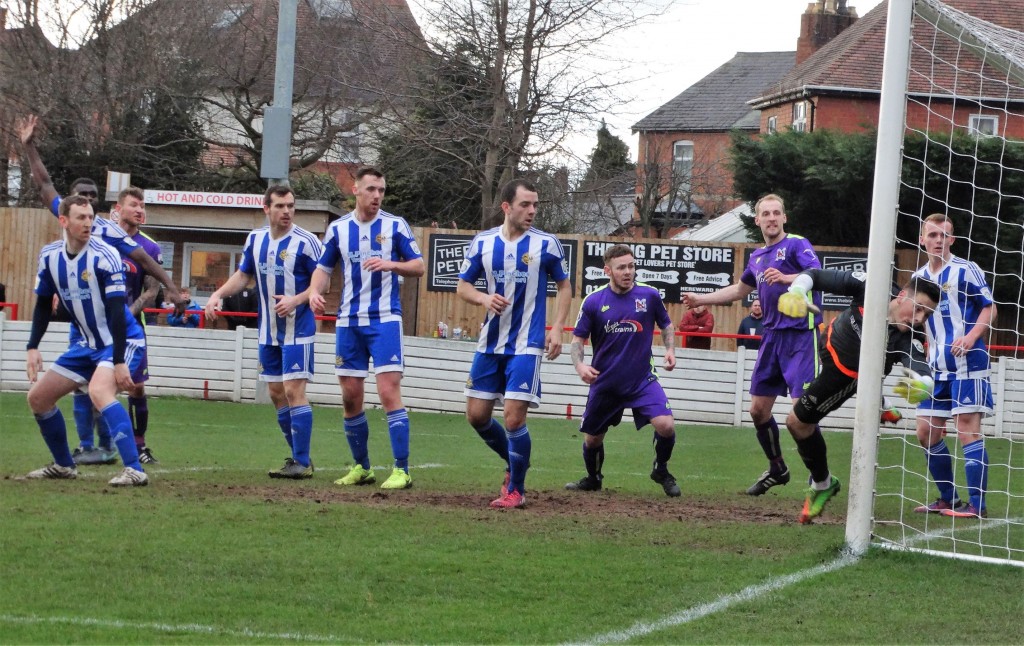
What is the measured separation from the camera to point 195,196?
2611 cm

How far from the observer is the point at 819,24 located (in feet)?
Answer: 160

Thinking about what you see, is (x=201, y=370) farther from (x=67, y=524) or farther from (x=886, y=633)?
(x=886, y=633)

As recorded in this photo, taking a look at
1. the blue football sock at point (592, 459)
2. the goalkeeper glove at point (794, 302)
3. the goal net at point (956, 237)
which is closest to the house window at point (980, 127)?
the goal net at point (956, 237)

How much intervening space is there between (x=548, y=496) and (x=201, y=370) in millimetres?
11291

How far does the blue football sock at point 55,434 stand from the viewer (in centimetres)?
854

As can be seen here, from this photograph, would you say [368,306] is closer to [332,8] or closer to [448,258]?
[448,258]

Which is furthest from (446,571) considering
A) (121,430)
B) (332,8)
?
(332,8)

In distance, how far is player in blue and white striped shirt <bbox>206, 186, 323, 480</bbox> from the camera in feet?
30.9

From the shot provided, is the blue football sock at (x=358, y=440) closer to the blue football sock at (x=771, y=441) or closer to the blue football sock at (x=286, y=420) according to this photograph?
the blue football sock at (x=286, y=420)

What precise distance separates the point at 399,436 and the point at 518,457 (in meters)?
1.20

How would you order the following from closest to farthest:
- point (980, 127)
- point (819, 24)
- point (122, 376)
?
point (122, 376) → point (980, 127) → point (819, 24)

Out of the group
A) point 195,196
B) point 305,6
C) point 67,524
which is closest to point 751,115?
point 305,6

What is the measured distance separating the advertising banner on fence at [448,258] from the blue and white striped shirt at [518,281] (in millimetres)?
15863

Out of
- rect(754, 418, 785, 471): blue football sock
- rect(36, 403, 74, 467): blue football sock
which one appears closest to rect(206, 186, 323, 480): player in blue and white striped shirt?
rect(36, 403, 74, 467): blue football sock
